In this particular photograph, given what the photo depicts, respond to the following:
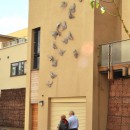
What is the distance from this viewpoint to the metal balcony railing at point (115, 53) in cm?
1986

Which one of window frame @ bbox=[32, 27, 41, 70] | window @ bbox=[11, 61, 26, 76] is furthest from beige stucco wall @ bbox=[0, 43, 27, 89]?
window frame @ bbox=[32, 27, 41, 70]

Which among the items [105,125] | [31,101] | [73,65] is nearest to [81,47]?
Answer: [73,65]

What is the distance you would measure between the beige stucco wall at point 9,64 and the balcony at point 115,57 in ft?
49.3

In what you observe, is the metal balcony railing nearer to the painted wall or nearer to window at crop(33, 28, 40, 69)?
window at crop(33, 28, 40, 69)

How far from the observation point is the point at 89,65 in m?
21.4

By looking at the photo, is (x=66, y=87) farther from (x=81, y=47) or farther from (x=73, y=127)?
(x=73, y=127)

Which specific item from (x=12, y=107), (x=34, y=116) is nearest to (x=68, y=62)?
(x=34, y=116)

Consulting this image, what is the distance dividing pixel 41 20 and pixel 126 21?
255 inches

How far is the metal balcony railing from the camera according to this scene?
782 inches

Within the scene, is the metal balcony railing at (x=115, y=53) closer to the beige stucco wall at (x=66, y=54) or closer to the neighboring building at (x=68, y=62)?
the neighboring building at (x=68, y=62)

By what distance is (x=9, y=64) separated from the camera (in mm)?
38656

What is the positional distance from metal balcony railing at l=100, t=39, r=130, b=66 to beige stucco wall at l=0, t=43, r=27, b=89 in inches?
592

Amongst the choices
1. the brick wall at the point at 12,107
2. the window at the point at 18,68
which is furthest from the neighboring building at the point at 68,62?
the window at the point at 18,68

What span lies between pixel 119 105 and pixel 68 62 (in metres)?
4.07
